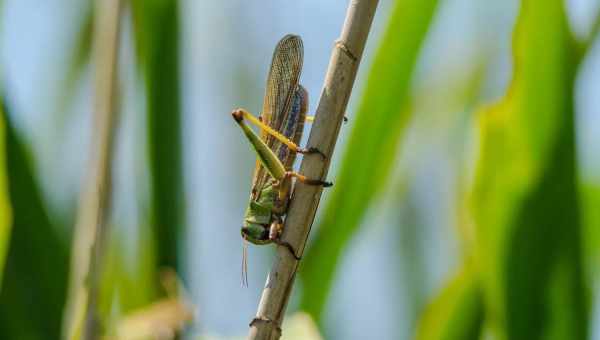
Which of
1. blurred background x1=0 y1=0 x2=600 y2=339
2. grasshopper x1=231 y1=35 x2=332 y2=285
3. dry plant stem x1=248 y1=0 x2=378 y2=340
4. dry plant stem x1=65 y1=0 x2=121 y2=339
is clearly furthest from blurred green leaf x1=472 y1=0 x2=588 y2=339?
dry plant stem x1=65 y1=0 x2=121 y2=339

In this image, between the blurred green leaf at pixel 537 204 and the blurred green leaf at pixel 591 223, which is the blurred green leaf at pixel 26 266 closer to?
the blurred green leaf at pixel 537 204

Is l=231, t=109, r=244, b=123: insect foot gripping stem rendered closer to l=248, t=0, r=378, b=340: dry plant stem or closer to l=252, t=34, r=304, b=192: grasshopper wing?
l=252, t=34, r=304, b=192: grasshopper wing

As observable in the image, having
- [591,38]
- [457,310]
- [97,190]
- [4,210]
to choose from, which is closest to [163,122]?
[4,210]

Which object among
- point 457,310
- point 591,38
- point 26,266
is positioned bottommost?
point 26,266

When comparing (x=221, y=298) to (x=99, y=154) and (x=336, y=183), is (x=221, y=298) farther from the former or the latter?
(x=99, y=154)

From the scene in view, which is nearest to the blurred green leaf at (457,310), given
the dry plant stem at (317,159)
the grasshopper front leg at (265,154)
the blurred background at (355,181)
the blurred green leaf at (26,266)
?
the blurred background at (355,181)

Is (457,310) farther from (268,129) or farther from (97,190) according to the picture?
(97,190)
